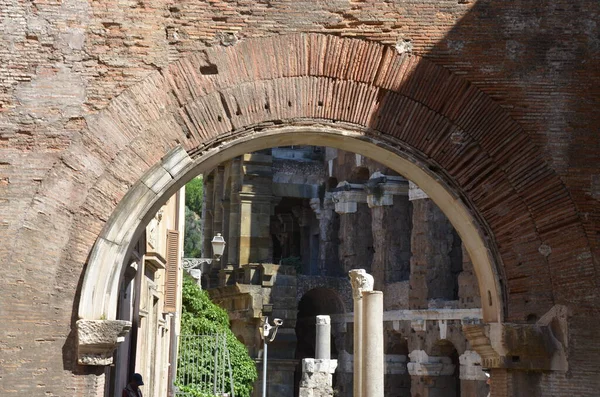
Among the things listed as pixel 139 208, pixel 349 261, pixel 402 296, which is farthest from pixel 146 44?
pixel 349 261

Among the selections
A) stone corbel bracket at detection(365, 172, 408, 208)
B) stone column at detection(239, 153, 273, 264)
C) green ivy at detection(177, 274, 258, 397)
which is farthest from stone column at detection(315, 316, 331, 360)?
stone column at detection(239, 153, 273, 264)

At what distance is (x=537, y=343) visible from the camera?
9844 millimetres

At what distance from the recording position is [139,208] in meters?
9.73

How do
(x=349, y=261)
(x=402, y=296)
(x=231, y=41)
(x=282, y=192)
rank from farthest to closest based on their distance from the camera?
(x=282, y=192) < (x=349, y=261) < (x=402, y=296) < (x=231, y=41)

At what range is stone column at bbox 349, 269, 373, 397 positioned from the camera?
15.8 metres

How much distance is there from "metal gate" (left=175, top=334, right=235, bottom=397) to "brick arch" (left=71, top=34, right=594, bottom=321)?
27.1ft

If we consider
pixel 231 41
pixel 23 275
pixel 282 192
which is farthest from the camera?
pixel 282 192

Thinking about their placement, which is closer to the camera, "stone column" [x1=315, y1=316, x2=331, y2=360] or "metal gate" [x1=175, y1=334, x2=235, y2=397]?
"metal gate" [x1=175, y1=334, x2=235, y2=397]

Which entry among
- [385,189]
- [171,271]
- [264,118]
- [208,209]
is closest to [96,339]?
[264,118]

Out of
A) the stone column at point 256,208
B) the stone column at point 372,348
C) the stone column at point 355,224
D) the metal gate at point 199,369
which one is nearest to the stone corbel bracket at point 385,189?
the stone column at point 355,224

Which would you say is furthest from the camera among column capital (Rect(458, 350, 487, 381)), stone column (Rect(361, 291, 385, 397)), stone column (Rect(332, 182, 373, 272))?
stone column (Rect(332, 182, 373, 272))

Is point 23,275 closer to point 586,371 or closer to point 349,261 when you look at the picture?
point 586,371

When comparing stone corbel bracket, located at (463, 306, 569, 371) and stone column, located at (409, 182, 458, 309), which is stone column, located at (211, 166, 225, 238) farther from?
stone corbel bracket, located at (463, 306, 569, 371)

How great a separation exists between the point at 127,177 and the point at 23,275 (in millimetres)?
1179
